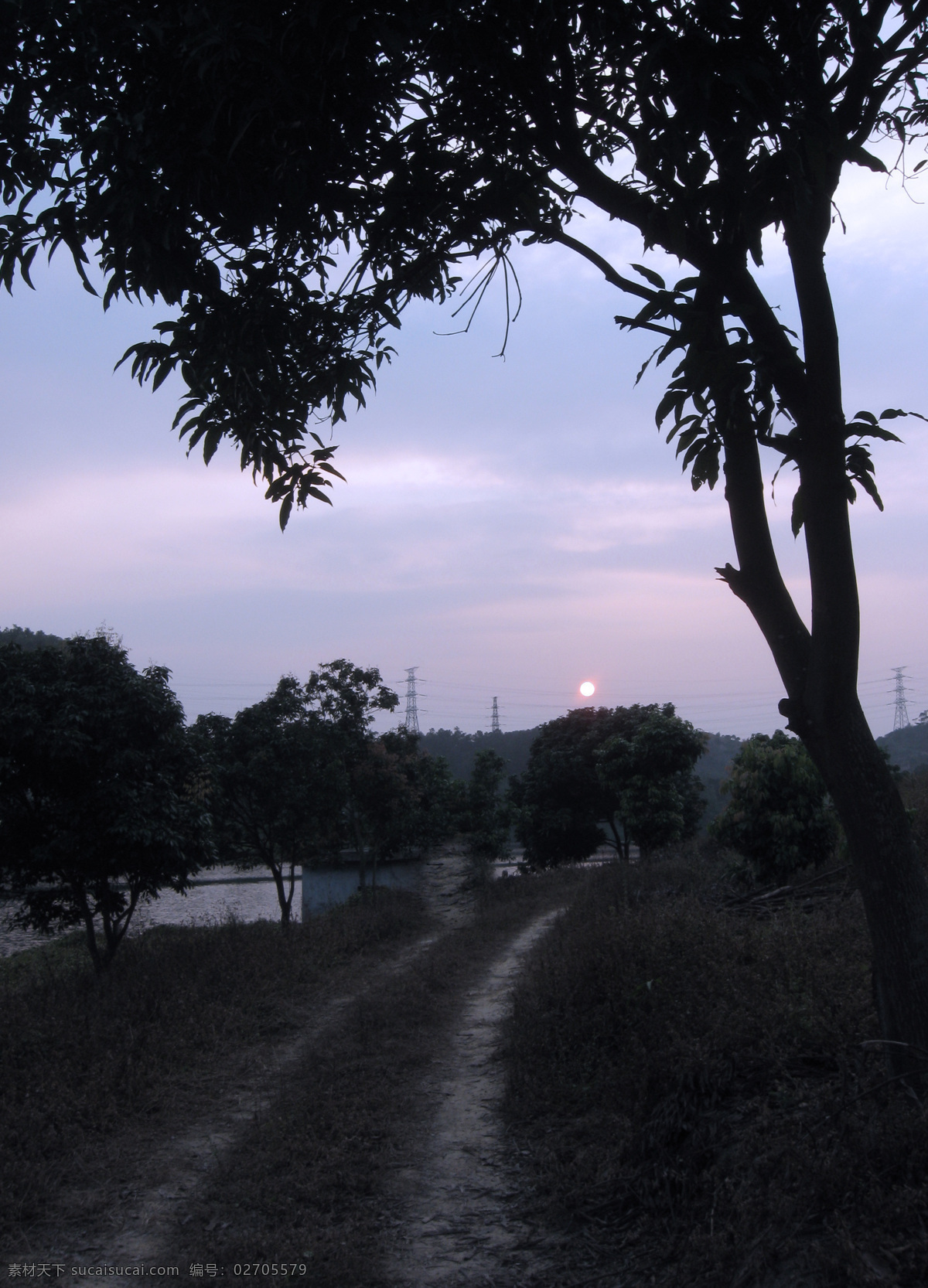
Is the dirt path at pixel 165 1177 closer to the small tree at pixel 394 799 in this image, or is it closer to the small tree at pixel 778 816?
the small tree at pixel 778 816

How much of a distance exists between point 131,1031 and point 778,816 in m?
11.1

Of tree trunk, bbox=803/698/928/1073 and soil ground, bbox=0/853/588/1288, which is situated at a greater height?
tree trunk, bbox=803/698/928/1073

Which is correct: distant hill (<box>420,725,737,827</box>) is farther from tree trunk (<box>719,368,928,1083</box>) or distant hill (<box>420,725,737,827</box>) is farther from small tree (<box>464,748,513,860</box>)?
tree trunk (<box>719,368,928,1083</box>)

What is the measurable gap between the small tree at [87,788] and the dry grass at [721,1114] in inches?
254

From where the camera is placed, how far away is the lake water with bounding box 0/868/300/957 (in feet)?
74.0

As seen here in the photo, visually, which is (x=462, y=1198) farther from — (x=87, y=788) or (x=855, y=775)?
(x=87, y=788)

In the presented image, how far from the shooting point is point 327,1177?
5.76 meters

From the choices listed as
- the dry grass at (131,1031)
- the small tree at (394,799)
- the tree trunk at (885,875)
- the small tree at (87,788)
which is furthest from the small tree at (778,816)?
the tree trunk at (885,875)

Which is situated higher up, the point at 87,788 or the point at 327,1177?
the point at 87,788

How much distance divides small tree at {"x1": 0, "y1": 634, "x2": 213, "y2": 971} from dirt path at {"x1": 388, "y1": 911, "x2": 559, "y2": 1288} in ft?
21.1

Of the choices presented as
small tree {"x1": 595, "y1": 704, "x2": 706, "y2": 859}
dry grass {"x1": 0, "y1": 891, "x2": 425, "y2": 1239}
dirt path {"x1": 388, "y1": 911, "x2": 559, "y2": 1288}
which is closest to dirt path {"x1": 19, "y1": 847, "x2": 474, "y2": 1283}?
dry grass {"x1": 0, "y1": 891, "x2": 425, "y2": 1239}

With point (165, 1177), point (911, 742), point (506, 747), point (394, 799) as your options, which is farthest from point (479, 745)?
point (165, 1177)

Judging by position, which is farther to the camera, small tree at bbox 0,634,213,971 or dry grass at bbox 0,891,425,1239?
small tree at bbox 0,634,213,971

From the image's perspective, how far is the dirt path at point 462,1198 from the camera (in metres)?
4.69
